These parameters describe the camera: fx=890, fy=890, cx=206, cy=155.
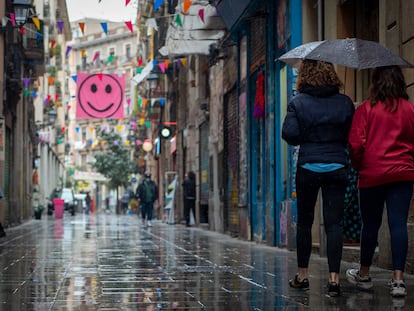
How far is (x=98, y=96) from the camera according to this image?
36406 millimetres

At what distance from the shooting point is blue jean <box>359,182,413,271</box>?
690 cm

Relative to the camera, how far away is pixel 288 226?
14.0 metres

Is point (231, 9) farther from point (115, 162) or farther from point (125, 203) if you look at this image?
point (115, 162)

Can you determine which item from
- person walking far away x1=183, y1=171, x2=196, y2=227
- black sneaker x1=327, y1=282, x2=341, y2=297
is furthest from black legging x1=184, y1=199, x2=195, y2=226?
black sneaker x1=327, y1=282, x2=341, y2=297

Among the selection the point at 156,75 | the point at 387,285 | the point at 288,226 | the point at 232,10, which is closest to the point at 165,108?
the point at 156,75

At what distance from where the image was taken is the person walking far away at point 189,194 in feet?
94.4

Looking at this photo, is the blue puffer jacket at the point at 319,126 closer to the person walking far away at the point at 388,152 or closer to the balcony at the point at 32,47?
the person walking far away at the point at 388,152

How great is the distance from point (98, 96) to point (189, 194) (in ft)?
30.3

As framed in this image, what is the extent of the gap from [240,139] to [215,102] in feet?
16.6

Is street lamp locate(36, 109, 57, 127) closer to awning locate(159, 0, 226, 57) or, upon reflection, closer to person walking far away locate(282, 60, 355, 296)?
awning locate(159, 0, 226, 57)

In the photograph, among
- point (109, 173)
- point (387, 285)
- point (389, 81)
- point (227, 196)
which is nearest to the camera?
point (389, 81)

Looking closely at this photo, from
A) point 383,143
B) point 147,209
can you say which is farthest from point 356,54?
point 147,209

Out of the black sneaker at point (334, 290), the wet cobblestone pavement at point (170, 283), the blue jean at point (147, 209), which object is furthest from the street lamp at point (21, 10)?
the black sneaker at point (334, 290)

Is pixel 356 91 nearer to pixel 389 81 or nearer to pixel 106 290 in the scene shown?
pixel 389 81
